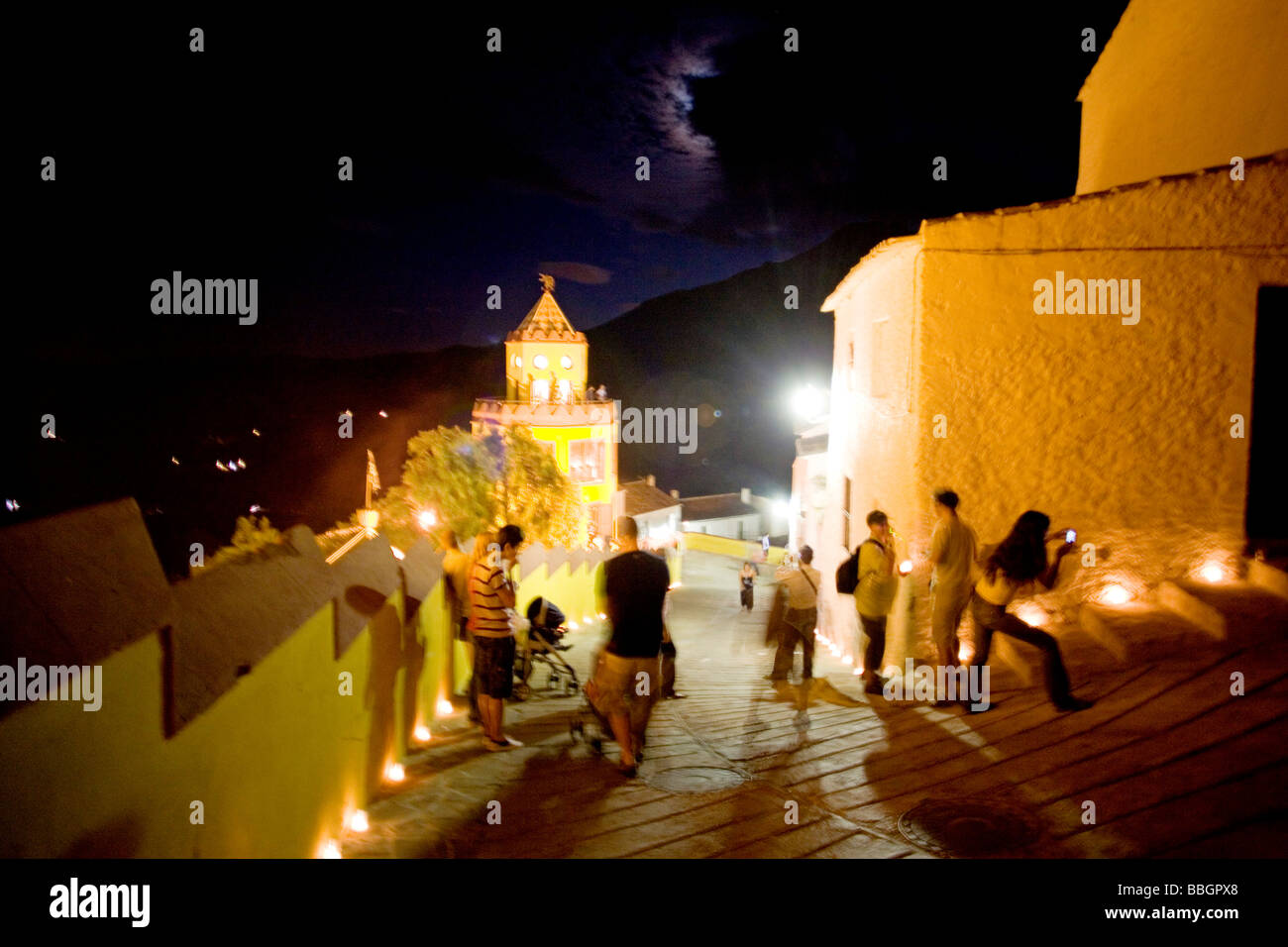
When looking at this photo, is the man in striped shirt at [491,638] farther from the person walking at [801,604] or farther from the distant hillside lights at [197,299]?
the distant hillside lights at [197,299]

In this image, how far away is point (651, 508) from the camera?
47031 millimetres

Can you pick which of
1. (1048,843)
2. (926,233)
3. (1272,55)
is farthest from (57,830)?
(1272,55)

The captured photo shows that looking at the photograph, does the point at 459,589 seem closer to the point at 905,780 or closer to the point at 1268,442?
the point at 905,780

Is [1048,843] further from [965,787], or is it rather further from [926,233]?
[926,233]

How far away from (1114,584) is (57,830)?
818cm

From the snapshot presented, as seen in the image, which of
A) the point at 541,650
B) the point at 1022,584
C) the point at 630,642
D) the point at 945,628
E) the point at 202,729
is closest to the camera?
the point at 202,729

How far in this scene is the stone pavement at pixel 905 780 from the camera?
4.32m

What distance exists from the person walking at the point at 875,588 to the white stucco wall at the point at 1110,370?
1358 mm

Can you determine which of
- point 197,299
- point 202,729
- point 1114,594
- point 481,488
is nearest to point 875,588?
point 1114,594

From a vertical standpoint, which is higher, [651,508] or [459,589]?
[459,589]

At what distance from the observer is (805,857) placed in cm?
422

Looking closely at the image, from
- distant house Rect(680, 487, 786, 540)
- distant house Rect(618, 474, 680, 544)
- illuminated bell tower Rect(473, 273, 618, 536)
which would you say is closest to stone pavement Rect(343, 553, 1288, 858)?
illuminated bell tower Rect(473, 273, 618, 536)

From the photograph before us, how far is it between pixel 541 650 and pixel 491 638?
7.02 feet

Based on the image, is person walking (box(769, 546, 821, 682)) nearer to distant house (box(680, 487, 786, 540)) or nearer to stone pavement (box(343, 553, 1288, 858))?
stone pavement (box(343, 553, 1288, 858))
